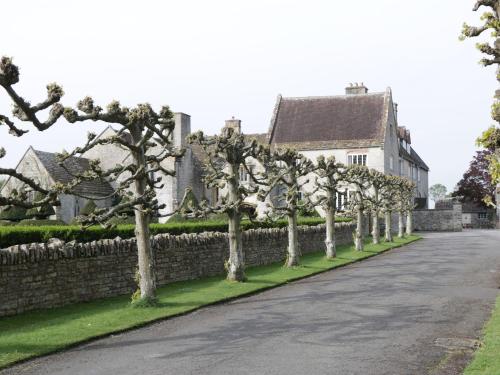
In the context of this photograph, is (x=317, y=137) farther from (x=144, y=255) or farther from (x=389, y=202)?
(x=144, y=255)

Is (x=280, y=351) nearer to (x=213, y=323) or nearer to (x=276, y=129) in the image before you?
(x=213, y=323)

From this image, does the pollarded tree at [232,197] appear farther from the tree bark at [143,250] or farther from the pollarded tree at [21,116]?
the pollarded tree at [21,116]

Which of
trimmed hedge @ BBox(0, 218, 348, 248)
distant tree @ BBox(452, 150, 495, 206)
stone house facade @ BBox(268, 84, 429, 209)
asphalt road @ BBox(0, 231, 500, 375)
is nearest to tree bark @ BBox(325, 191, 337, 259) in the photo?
trimmed hedge @ BBox(0, 218, 348, 248)

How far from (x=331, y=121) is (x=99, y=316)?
52043 millimetres

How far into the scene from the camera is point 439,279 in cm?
2273

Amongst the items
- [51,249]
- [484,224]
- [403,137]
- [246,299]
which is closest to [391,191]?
[403,137]

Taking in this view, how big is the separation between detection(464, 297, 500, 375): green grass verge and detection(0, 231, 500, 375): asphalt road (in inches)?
15.8

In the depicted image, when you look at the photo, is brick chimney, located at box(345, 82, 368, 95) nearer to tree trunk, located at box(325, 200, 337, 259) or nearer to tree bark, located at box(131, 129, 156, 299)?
tree trunk, located at box(325, 200, 337, 259)

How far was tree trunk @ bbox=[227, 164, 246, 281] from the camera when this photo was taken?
73.0 feet

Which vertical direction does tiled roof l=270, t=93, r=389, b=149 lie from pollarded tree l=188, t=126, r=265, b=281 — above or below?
above

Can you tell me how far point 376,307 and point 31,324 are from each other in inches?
347

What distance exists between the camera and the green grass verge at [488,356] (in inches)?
364

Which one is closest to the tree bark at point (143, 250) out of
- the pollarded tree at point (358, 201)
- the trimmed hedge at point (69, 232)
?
the trimmed hedge at point (69, 232)

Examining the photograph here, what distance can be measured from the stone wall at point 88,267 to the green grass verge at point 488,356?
10965 mm
